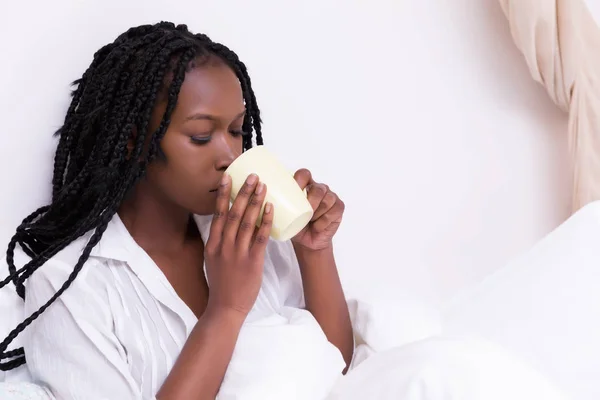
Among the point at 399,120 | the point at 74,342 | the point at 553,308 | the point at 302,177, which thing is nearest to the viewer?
the point at 74,342

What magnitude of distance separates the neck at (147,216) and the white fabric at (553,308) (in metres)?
0.47

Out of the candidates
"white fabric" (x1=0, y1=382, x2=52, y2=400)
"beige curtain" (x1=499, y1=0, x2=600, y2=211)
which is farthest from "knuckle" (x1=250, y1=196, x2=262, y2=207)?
"beige curtain" (x1=499, y1=0, x2=600, y2=211)

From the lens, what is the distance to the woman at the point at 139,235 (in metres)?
0.96

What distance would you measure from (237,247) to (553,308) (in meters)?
0.53

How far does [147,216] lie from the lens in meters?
1.10

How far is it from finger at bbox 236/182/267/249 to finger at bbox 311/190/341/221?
18 cm

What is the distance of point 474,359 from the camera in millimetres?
851

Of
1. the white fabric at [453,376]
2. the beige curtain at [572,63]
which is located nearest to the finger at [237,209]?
the white fabric at [453,376]

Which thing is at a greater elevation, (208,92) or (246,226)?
(208,92)

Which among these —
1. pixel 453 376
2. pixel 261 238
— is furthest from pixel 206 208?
pixel 453 376

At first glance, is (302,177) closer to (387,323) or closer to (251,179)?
(251,179)

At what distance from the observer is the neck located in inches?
42.9

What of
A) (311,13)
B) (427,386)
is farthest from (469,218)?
(427,386)

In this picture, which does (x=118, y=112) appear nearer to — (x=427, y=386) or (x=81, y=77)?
(x=81, y=77)
